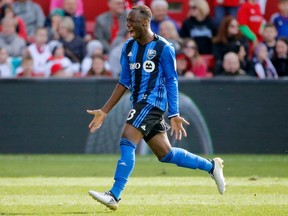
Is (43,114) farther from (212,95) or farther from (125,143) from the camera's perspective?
(125,143)

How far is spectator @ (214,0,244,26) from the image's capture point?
58.4 ft

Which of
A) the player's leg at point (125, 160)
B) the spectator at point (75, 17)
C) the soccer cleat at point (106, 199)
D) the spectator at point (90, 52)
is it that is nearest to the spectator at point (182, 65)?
the spectator at point (90, 52)

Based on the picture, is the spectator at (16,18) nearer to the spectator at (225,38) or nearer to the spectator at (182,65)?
the spectator at (182,65)

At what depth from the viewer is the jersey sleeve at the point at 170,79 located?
28.7ft

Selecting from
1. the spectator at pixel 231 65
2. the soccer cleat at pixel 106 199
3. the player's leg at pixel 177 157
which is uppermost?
the player's leg at pixel 177 157

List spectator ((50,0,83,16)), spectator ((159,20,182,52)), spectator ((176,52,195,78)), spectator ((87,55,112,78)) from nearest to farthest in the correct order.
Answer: spectator ((87,55,112,78)), spectator ((176,52,195,78)), spectator ((159,20,182,52)), spectator ((50,0,83,16))

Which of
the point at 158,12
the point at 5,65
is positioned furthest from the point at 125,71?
the point at 158,12

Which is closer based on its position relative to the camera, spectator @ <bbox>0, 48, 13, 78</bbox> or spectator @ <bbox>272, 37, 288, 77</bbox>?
spectator @ <bbox>0, 48, 13, 78</bbox>

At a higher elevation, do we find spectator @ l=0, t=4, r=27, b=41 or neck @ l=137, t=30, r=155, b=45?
neck @ l=137, t=30, r=155, b=45

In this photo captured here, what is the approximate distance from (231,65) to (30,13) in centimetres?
443

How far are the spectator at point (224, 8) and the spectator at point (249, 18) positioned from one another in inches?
10.6

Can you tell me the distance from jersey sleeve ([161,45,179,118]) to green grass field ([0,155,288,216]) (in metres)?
1.01

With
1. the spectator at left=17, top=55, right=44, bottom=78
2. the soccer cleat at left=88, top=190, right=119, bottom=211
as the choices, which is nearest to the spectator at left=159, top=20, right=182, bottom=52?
the spectator at left=17, top=55, right=44, bottom=78

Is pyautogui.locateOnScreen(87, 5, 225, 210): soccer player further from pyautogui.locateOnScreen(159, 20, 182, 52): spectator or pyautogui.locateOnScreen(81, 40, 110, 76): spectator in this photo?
pyautogui.locateOnScreen(159, 20, 182, 52): spectator
